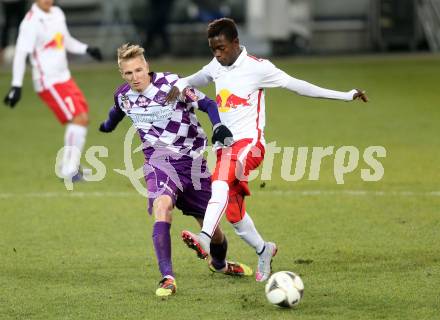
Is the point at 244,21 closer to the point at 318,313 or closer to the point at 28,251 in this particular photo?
the point at 28,251

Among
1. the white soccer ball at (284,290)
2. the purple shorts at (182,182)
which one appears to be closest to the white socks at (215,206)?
the purple shorts at (182,182)

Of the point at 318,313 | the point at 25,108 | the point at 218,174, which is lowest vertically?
the point at 25,108

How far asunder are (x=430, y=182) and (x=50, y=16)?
5009mm

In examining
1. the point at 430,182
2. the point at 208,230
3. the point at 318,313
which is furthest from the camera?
the point at 430,182

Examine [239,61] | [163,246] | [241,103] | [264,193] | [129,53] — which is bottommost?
[264,193]

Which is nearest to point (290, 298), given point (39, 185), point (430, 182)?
point (430, 182)

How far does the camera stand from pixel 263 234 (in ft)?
30.3

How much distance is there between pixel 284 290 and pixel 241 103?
1646mm

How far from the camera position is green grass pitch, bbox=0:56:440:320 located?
687cm

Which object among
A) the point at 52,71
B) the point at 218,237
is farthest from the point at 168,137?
the point at 52,71

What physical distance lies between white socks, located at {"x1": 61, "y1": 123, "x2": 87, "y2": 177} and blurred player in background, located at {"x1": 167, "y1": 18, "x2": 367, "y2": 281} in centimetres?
514

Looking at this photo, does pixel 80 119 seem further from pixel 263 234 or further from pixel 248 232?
pixel 248 232

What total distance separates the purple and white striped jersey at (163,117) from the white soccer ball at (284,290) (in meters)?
1.33

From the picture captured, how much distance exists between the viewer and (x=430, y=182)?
11.6 meters
